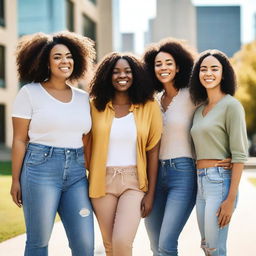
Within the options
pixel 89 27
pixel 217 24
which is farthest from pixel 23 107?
pixel 217 24

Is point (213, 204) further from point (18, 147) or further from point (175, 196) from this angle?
point (18, 147)

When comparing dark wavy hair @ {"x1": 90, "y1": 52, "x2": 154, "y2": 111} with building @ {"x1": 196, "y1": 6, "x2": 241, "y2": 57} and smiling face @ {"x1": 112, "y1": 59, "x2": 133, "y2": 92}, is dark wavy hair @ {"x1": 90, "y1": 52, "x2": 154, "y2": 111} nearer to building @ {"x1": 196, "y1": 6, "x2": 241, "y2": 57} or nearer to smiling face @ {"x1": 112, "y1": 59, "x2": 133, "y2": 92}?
smiling face @ {"x1": 112, "y1": 59, "x2": 133, "y2": 92}

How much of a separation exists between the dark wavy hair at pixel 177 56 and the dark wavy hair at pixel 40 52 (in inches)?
25.3

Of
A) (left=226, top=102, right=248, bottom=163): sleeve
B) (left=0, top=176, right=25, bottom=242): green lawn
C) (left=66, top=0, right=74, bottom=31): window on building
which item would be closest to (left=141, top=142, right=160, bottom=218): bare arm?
(left=226, top=102, right=248, bottom=163): sleeve

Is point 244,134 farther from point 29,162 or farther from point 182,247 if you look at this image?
point 182,247

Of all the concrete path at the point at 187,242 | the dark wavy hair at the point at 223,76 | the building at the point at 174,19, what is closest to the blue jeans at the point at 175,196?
the dark wavy hair at the point at 223,76

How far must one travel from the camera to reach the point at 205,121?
15.2 feet

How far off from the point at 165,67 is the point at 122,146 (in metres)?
0.92

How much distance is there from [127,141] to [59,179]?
672 millimetres

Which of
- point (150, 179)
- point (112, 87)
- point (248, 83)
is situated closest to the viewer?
point (150, 179)

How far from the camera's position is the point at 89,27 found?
4238 cm

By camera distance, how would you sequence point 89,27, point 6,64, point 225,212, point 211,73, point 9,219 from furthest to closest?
point 89,27
point 6,64
point 9,219
point 211,73
point 225,212

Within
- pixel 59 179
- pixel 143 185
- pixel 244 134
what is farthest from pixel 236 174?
pixel 59 179

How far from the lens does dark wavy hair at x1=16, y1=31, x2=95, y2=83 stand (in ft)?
15.7
